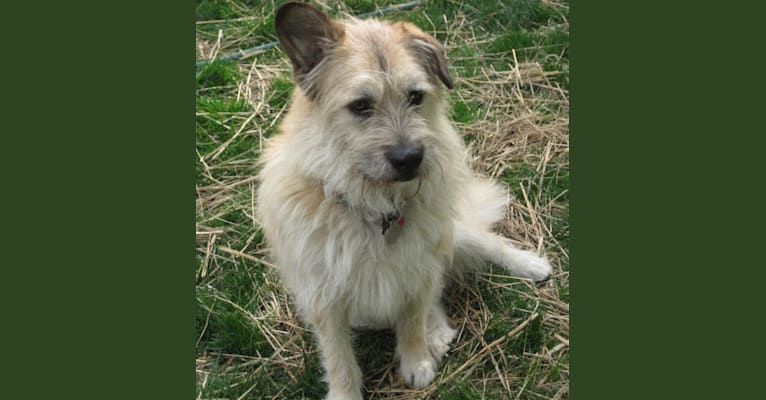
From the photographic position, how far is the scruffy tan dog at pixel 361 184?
109 inches

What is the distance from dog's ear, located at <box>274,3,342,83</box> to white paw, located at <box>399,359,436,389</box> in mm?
1602

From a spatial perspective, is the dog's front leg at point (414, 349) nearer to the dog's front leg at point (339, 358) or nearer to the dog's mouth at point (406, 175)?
the dog's front leg at point (339, 358)

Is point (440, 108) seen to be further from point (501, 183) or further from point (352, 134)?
point (501, 183)

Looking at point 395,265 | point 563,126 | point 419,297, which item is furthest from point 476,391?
point 563,126

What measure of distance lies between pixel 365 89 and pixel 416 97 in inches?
10.0

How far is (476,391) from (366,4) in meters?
3.66

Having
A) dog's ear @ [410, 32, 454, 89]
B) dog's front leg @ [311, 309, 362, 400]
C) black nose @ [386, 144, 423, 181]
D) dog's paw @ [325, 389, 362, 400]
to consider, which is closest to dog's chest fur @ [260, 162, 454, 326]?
dog's front leg @ [311, 309, 362, 400]

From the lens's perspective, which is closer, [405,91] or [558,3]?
[405,91]

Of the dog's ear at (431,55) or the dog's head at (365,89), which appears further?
the dog's ear at (431,55)

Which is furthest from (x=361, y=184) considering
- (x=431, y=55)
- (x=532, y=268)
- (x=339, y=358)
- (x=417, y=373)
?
(x=532, y=268)

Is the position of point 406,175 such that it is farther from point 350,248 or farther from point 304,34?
point 304,34

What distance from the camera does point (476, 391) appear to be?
11.2 ft

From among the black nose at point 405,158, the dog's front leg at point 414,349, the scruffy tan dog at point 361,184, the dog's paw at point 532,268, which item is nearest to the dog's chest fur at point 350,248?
the scruffy tan dog at point 361,184

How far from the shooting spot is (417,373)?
11.4 feet
